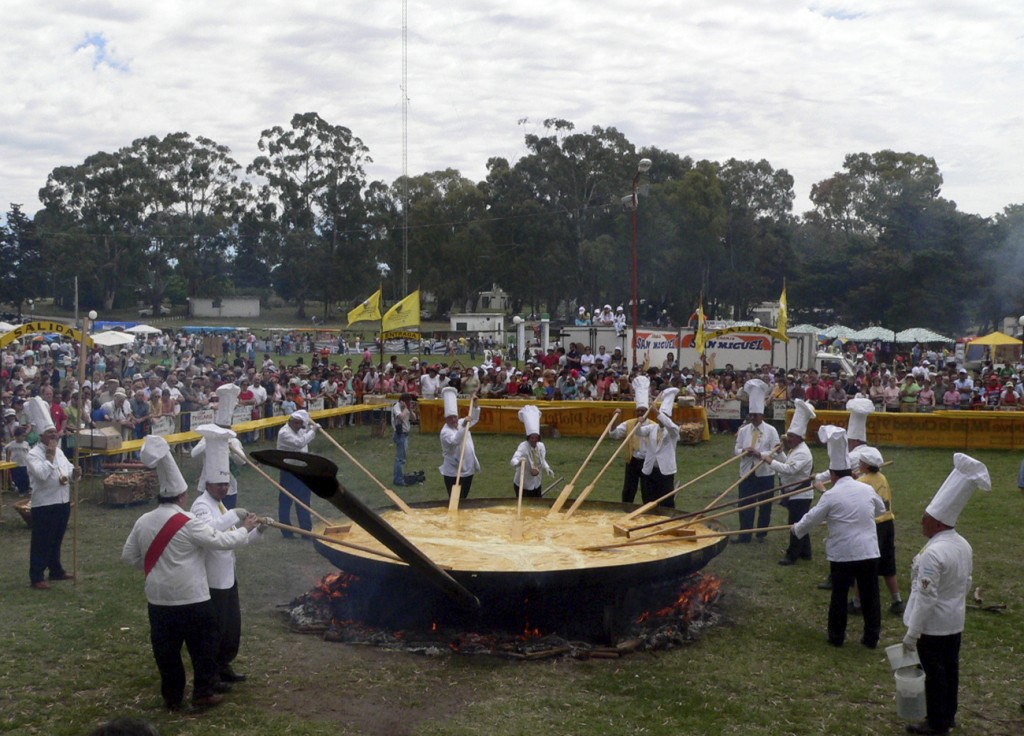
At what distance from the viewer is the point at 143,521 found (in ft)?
22.9

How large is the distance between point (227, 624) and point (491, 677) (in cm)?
210

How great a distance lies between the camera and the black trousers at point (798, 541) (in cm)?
1149

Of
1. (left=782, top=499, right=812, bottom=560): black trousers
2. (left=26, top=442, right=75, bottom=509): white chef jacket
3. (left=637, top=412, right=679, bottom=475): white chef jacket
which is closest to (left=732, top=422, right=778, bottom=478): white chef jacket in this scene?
(left=782, top=499, right=812, bottom=560): black trousers

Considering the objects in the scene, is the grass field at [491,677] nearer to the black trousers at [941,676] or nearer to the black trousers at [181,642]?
the black trousers at [181,642]

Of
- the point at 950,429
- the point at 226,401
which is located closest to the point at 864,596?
the point at 226,401

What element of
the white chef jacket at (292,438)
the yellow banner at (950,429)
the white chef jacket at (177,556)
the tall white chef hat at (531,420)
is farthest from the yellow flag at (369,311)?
the white chef jacket at (177,556)

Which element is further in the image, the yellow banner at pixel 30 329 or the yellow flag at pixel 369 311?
the yellow flag at pixel 369 311

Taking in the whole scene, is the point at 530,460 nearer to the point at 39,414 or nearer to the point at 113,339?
the point at 39,414

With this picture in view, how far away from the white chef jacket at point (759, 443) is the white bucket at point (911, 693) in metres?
5.41

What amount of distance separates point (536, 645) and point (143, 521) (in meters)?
3.44

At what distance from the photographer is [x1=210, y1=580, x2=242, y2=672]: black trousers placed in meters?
7.46

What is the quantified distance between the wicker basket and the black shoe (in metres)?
7.94

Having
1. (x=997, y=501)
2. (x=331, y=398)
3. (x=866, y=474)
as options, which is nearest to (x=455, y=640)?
(x=866, y=474)

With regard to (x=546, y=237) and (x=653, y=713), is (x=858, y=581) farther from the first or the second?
(x=546, y=237)
